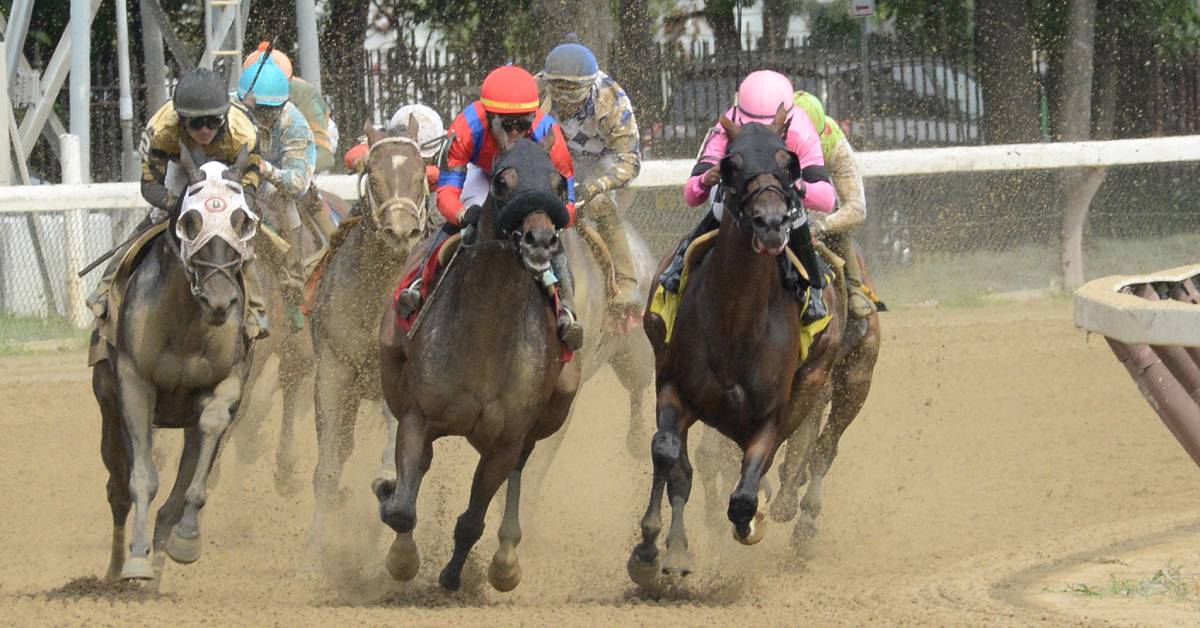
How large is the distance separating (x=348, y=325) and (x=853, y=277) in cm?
246

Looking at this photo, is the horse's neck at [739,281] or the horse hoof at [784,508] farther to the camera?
the horse hoof at [784,508]

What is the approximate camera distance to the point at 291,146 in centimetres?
1018

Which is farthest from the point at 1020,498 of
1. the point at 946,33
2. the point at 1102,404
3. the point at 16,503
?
the point at 946,33

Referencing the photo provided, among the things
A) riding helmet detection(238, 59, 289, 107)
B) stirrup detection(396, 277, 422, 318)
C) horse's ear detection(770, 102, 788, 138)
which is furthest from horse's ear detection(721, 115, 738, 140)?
riding helmet detection(238, 59, 289, 107)

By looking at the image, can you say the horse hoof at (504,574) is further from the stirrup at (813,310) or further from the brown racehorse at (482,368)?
the stirrup at (813,310)

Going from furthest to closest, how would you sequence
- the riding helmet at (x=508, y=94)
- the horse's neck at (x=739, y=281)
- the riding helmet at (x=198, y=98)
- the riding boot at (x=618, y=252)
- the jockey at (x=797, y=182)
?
the riding boot at (x=618, y=252)
the jockey at (x=797, y=182)
the riding helmet at (x=198, y=98)
the horse's neck at (x=739, y=281)
the riding helmet at (x=508, y=94)

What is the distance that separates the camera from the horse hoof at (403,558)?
24.9 ft

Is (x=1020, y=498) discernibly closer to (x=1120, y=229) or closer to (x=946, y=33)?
(x=1120, y=229)

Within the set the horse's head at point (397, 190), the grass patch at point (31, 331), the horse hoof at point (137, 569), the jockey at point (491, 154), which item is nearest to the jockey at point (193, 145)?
the horse's head at point (397, 190)

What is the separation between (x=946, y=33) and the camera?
23.7m

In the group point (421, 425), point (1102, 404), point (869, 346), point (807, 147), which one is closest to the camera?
point (421, 425)

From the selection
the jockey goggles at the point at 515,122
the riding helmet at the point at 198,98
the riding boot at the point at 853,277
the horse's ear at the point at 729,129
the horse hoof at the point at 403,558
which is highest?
the riding helmet at the point at 198,98

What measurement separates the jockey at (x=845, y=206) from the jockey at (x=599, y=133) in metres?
0.98

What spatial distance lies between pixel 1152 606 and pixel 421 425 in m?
2.86
